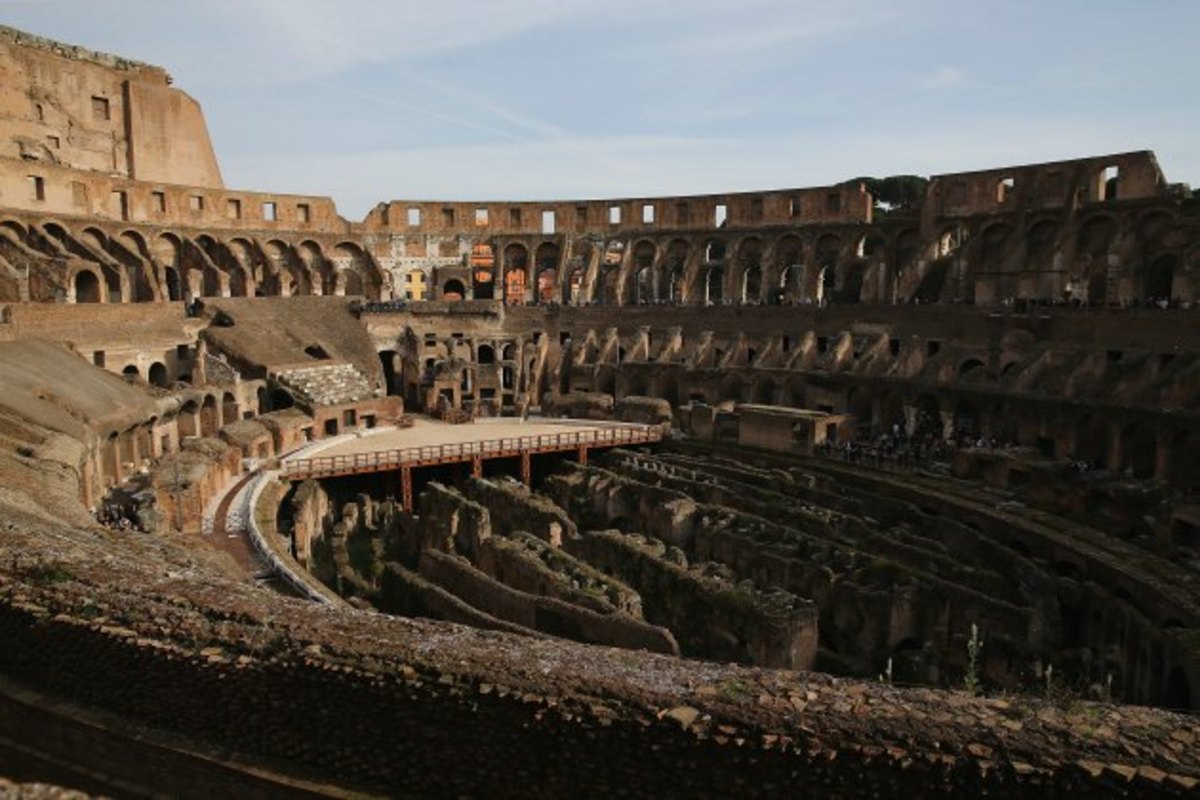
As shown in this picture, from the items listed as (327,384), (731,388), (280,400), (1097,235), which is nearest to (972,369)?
(1097,235)

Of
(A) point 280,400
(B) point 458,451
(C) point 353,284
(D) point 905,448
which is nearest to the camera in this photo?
(D) point 905,448

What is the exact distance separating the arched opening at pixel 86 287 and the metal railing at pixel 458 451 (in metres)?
15.1

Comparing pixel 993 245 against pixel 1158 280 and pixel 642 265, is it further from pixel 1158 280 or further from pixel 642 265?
pixel 642 265

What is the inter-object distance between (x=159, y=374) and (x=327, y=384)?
6.26m

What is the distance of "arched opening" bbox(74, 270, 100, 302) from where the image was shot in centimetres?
3700

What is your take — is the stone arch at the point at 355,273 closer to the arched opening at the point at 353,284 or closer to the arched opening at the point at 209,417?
the arched opening at the point at 353,284

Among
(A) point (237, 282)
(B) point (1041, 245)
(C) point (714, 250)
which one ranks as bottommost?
(A) point (237, 282)

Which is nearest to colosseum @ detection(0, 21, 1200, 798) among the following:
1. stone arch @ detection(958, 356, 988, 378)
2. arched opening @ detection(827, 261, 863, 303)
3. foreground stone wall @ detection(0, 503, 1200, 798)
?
foreground stone wall @ detection(0, 503, 1200, 798)

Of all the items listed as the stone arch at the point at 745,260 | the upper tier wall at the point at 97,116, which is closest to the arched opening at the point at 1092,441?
the stone arch at the point at 745,260

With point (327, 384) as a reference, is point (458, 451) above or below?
below

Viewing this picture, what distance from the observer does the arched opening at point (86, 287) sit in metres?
37.0

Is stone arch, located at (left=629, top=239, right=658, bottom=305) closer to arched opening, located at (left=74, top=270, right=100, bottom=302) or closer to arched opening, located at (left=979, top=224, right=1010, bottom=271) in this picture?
arched opening, located at (left=979, top=224, right=1010, bottom=271)

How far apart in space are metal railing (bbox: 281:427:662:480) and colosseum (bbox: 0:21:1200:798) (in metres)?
0.23

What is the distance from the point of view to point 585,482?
92.6 feet
